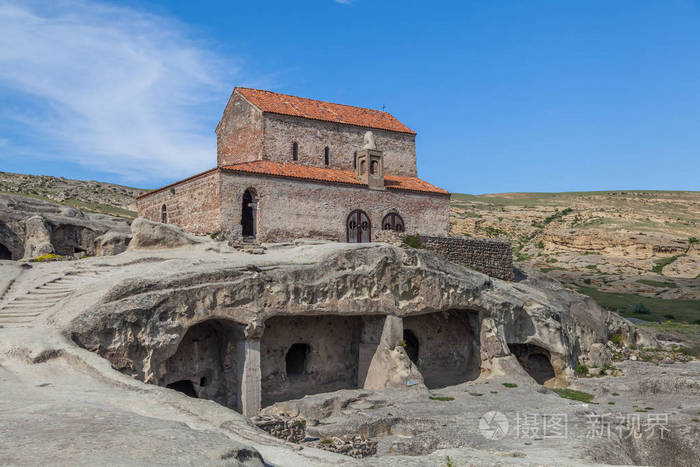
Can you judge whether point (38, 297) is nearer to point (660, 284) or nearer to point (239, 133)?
point (239, 133)

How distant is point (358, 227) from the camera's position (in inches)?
1178

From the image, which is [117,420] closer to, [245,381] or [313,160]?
[245,381]

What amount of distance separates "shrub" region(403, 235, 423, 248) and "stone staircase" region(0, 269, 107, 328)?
1293 cm

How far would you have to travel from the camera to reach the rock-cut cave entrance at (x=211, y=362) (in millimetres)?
17734

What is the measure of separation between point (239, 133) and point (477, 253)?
13.2 m

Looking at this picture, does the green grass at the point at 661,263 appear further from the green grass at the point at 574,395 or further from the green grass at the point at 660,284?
the green grass at the point at 574,395

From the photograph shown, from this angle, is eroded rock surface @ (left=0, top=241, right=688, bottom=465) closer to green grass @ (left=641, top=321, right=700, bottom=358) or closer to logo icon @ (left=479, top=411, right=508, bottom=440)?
logo icon @ (left=479, top=411, right=508, bottom=440)

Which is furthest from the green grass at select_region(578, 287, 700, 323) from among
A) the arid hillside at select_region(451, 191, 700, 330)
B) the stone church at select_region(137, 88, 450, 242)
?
the stone church at select_region(137, 88, 450, 242)

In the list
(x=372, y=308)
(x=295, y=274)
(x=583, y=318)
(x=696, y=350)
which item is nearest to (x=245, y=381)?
(x=295, y=274)

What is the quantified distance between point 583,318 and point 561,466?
17.9 meters

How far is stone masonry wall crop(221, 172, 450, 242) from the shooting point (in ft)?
88.3

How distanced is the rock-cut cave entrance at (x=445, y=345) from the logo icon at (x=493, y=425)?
5.94 meters

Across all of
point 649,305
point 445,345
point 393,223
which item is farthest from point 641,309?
point 445,345

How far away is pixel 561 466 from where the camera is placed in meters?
9.98
